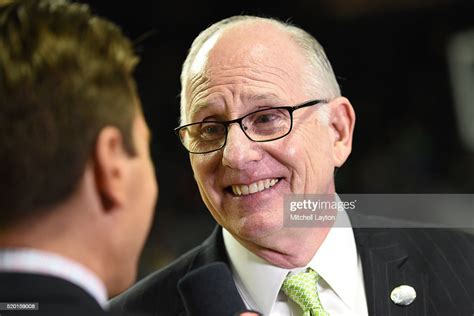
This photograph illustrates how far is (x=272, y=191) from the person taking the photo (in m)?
1.21

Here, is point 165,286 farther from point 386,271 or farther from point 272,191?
point 386,271

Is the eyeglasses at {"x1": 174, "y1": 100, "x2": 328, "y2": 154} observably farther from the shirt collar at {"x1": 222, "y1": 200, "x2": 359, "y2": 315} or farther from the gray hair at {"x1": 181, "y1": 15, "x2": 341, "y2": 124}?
the shirt collar at {"x1": 222, "y1": 200, "x2": 359, "y2": 315}

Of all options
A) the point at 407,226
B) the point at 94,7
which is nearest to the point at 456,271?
the point at 407,226

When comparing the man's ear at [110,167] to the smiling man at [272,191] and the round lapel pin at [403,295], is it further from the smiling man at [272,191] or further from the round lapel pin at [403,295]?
the round lapel pin at [403,295]

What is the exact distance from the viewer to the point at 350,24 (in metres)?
1.49

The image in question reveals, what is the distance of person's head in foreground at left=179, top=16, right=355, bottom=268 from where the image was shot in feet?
3.88

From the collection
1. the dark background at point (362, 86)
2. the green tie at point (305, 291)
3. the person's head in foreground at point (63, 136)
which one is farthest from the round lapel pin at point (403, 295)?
the person's head in foreground at point (63, 136)

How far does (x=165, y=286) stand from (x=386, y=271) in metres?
0.41

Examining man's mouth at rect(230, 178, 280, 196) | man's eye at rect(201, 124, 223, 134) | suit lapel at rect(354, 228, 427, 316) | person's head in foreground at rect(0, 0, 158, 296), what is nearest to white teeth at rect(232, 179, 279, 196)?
man's mouth at rect(230, 178, 280, 196)

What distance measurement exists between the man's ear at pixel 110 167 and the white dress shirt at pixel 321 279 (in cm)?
43

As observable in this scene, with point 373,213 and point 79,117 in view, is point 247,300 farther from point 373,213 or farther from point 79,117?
point 79,117

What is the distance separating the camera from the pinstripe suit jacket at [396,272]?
119cm

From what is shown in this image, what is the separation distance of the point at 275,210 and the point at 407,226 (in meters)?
0.29

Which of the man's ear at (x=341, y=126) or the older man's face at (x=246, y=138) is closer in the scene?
the older man's face at (x=246, y=138)
